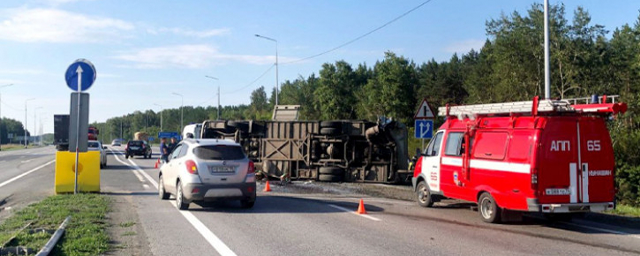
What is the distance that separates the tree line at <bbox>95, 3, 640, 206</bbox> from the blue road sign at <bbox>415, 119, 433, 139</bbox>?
539 cm

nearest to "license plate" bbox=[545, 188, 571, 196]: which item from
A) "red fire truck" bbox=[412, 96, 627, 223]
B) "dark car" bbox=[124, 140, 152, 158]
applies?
"red fire truck" bbox=[412, 96, 627, 223]

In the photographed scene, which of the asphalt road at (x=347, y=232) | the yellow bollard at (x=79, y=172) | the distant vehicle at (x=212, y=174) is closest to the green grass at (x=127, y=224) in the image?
the asphalt road at (x=347, y=232)

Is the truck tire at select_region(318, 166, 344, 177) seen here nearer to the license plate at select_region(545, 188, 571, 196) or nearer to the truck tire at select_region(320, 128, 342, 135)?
the truck tire at select_region(320, 128, 342, 135)

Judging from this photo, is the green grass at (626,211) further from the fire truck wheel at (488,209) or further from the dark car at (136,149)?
the dark car at (136,149)

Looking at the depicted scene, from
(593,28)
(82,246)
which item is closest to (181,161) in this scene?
(82,246)

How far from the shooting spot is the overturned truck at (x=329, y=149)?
1992 cm

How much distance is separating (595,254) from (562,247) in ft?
1.97

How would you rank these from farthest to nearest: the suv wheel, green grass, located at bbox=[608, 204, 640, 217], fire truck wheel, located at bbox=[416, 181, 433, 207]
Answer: fire truck wheel, located at bbox=[416, 181, 433, 207], the suv wheel, green grass, located at bbox=[608, 204, 640, 217]

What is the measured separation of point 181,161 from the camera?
13289mm

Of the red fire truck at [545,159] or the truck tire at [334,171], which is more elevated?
the red fire truck at [545,159]

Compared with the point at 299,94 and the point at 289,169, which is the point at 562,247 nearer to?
the point at 289,169

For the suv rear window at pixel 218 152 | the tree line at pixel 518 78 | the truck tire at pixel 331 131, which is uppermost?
the tree line at pixel 518 78

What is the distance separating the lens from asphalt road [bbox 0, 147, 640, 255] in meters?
8.54

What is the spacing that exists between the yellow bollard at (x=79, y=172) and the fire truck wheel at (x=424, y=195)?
904 cm
